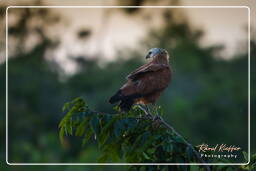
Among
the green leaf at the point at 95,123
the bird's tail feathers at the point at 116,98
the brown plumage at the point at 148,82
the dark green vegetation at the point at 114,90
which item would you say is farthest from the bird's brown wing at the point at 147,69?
the dark green vegetation at the point at 114,90

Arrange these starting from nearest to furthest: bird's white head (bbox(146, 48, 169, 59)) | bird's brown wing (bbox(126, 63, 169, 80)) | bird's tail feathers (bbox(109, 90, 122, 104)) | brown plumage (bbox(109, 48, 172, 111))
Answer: bird's tail feathers (bbox(109, 90, 122, 104))
brown plumage (bbox(109, 48, 172, 111))
bird's brown wing (bbox(126, 63, 169, 80))
bird's white head (bbox(146, 48, 169, 59))

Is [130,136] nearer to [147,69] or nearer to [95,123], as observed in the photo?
[95,123]

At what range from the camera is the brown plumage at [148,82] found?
4.87 metres

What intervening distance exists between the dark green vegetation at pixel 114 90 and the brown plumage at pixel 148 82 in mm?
7893

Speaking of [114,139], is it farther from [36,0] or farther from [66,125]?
[36,0]

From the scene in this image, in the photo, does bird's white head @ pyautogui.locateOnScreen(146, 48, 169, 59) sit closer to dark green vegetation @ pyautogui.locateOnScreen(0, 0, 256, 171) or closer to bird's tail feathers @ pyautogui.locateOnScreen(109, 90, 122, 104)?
bird's tail feathers @ pyautogui.locateOnScreen(109, 90, 122, 104)

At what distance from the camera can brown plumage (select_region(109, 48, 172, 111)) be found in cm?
487

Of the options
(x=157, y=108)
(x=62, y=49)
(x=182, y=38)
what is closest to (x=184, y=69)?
(x=182, y=38)

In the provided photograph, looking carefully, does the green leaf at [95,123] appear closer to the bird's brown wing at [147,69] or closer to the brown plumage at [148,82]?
the brown plumage at [148,82]

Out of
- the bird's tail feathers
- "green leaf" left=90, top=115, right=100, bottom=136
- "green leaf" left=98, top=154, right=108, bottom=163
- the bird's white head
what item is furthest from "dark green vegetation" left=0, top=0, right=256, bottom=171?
"green leaf" left=90, top=115, right=100, bottom=136

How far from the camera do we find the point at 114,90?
49.7 ft

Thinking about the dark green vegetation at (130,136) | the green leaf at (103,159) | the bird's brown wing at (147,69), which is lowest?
the green leaf at (103,159)

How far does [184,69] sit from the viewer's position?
1577 cm

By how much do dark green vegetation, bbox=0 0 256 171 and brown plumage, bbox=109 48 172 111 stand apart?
789cm
